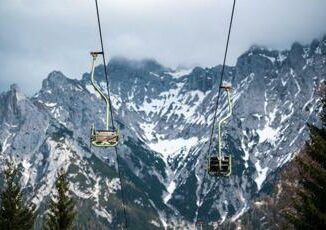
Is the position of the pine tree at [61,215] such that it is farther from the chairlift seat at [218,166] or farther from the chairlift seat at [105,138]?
the chairlift seat at [218,166]

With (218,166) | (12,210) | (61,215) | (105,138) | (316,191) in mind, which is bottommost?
(61,215)

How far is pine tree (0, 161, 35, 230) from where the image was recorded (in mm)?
67188

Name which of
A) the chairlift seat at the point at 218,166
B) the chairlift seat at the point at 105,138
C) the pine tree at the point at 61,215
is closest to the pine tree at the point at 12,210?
the pine tree at the point at 61,215

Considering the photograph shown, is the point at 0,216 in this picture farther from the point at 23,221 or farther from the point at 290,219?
the point at 290,219

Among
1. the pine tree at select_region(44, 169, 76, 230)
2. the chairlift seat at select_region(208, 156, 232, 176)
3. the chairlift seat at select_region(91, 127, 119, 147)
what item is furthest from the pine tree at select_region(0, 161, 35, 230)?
the chairlift seat at select_region(208, 156, 232, 176)

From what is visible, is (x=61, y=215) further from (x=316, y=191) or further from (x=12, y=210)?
(x=316, y=191)

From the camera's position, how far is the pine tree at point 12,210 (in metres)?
67.2

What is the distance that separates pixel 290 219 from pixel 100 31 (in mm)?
18361

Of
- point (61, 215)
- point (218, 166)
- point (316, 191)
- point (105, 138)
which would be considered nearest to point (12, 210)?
point (61, 215)

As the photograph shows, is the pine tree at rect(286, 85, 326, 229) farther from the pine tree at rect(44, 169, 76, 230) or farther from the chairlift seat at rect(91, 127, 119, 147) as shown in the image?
the pine tree at rect(44, 169, 76, 230)

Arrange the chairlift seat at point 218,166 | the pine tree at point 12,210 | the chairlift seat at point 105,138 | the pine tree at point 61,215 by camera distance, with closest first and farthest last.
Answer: the chairlift seat at point 105,138
the chairlift seat at point 218,166
the pine tree at point 61,215
the pine tree at point 12,210

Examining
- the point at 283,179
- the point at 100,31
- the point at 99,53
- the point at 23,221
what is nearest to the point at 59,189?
the point at 23,221

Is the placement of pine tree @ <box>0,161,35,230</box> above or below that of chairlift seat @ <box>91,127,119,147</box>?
below

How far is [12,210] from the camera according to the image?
2665 inches
